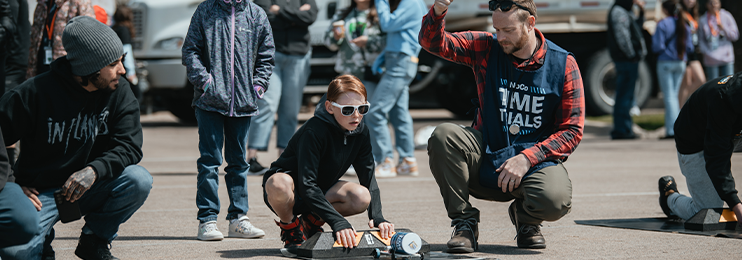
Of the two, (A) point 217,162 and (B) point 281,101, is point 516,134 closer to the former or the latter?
(A) point 217,162

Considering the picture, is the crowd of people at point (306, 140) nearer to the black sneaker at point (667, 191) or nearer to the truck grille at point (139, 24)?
the black sneaker at point (667, 191)

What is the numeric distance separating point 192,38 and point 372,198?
1439mm

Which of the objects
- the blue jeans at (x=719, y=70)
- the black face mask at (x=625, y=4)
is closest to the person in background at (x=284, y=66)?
the black face mask at (x=625, y=4)

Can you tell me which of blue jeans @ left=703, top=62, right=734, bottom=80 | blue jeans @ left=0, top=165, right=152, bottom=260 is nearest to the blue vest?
blue jeans @ left=0, top=165, right=152, bottom=260

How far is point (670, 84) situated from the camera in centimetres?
1069

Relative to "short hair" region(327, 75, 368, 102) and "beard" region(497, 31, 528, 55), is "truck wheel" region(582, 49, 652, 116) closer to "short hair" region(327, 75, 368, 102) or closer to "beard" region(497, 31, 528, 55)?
"beard" region(497, 31, 528, 55)

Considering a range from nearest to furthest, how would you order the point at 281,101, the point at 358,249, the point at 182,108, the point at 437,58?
the point at 358,249 < the point at 281,101 < the point at 437,58 < the point at 182,108

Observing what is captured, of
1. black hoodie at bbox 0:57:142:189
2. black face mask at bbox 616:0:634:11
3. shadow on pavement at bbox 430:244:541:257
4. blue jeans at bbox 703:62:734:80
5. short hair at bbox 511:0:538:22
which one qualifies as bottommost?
blue jeans at bbox 703:62:734:80

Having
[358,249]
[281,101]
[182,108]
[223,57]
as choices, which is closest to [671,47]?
[281,101]

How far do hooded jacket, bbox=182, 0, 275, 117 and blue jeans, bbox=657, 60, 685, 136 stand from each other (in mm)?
7234

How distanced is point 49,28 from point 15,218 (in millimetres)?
3070

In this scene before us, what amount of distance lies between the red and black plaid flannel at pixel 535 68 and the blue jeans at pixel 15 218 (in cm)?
203

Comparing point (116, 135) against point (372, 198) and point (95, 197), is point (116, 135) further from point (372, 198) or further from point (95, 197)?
point (372, 198)

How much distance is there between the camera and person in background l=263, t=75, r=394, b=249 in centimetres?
390
